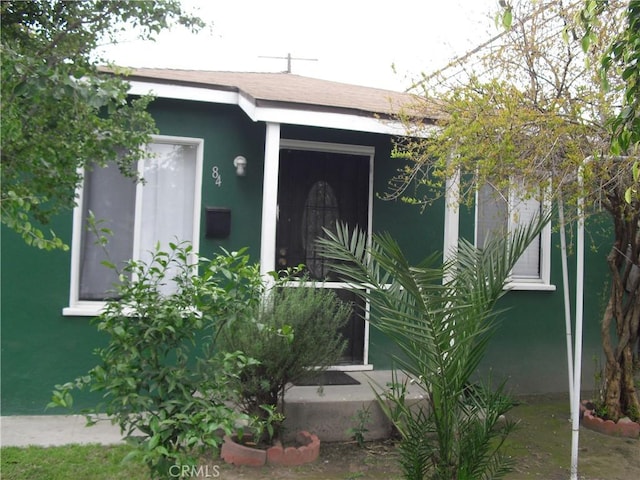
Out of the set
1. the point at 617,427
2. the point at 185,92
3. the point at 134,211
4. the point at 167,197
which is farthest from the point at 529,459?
the point at 185,92

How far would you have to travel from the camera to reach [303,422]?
5.37 metres

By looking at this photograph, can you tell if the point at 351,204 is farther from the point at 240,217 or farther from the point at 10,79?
the point at 10,79

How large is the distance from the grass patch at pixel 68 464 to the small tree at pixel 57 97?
71.3 inches

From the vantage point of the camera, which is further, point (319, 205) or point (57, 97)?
point (319, 205)

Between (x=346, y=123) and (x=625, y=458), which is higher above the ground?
(x=346, y=123)

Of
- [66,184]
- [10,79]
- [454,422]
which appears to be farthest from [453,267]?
[10,79]

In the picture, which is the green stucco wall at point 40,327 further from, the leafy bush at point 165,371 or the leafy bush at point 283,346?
the leafy bush at point 165,371

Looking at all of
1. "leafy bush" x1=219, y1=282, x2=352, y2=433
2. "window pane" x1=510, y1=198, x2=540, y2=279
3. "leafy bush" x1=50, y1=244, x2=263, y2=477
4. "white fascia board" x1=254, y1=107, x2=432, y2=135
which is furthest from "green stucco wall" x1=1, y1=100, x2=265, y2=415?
"window pane" x1=510, y1=198, x2=540, y2=279

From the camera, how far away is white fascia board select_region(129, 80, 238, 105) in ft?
19.2

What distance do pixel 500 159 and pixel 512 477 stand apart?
2601 millimetres

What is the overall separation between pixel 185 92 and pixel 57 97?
2.85m

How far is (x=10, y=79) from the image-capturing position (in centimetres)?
324

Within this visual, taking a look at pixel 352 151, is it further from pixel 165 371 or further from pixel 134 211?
pixel 165 371

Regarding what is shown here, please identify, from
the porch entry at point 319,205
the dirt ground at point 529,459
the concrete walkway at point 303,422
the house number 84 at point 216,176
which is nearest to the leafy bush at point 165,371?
the dirt ground at point 529,459
